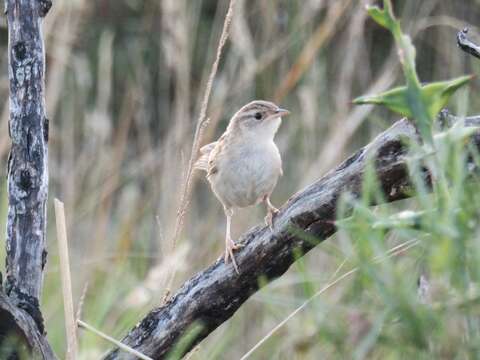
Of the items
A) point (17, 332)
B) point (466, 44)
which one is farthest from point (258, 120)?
point (466, 44)

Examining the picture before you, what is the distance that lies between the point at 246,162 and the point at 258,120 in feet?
1.04

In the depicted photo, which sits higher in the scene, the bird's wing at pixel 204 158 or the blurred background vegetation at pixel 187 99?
the blurred background vegetation at pixel 187 99

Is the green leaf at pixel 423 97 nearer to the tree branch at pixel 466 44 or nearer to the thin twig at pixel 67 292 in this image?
the tree branch at pixel 466 44

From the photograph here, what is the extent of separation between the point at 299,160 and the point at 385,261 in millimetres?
3826

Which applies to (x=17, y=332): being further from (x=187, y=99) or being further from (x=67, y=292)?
(x=187, y=99)

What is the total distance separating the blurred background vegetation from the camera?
393cm

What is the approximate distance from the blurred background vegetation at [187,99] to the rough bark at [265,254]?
1.05m

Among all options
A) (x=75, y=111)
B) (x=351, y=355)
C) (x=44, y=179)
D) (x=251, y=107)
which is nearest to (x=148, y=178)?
(x=75, y=111)

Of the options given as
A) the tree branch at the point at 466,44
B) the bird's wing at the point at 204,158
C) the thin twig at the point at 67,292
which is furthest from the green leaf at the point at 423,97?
the bird's wing at the point at 204,158

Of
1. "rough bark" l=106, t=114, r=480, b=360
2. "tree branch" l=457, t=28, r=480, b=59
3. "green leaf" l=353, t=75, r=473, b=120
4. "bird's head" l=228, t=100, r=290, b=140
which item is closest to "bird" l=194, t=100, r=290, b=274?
"bird's head" l=228, t=100, r=290, b=140

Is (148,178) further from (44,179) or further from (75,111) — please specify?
(44,179)

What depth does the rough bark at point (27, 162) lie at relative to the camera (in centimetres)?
194

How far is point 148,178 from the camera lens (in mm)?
4750

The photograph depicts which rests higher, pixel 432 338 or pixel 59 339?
pixel 59 339
